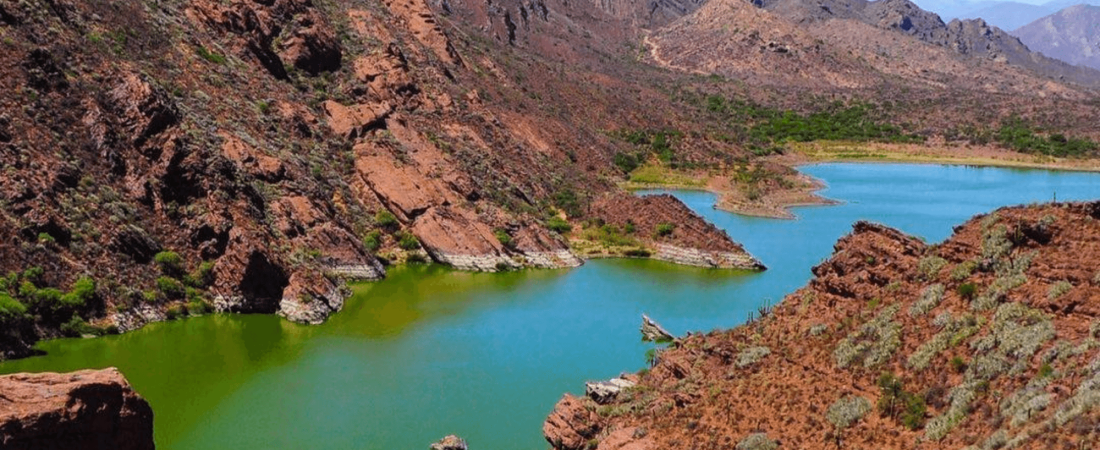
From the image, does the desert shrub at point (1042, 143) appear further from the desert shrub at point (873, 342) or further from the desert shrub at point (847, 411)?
the desert shrub at point (847, 411)

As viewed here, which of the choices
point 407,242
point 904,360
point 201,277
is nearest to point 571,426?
point 904,360

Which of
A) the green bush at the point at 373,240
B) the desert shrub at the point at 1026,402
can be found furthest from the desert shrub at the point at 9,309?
the desert shrub at the point at 1026,402

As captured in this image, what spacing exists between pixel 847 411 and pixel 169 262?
1616 inches

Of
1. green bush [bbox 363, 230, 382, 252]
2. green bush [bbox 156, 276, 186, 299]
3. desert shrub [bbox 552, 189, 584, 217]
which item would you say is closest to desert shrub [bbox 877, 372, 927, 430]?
green bush [bbox 156, 276, 186, 299]

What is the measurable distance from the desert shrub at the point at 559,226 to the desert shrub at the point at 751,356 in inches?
1967

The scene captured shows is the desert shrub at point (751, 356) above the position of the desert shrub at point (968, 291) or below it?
below

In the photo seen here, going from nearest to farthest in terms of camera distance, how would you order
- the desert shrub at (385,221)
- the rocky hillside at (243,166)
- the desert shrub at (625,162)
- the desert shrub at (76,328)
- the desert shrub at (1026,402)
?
the desert shrub at (1026,402) → the desert shrub at (76,328) → the rocky hillside at (243,166) → the desert shrub at (385,221) → the desert shrub at (625,162)

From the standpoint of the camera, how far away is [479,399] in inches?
1768

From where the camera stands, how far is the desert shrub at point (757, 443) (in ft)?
100

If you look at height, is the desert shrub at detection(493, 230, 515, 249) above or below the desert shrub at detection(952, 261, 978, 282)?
below

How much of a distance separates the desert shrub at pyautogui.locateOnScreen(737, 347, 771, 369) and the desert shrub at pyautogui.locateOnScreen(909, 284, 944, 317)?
5.29m

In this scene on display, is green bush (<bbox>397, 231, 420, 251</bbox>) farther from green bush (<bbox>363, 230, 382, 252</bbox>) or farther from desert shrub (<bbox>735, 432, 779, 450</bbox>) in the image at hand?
desert shrub (<bbox>735, 432, 779, 450</bbox>)

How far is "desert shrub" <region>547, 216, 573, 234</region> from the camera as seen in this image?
86812 mm

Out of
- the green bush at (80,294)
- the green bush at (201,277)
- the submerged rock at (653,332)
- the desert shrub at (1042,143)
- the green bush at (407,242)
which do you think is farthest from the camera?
the desert shrub at (1042,143)
